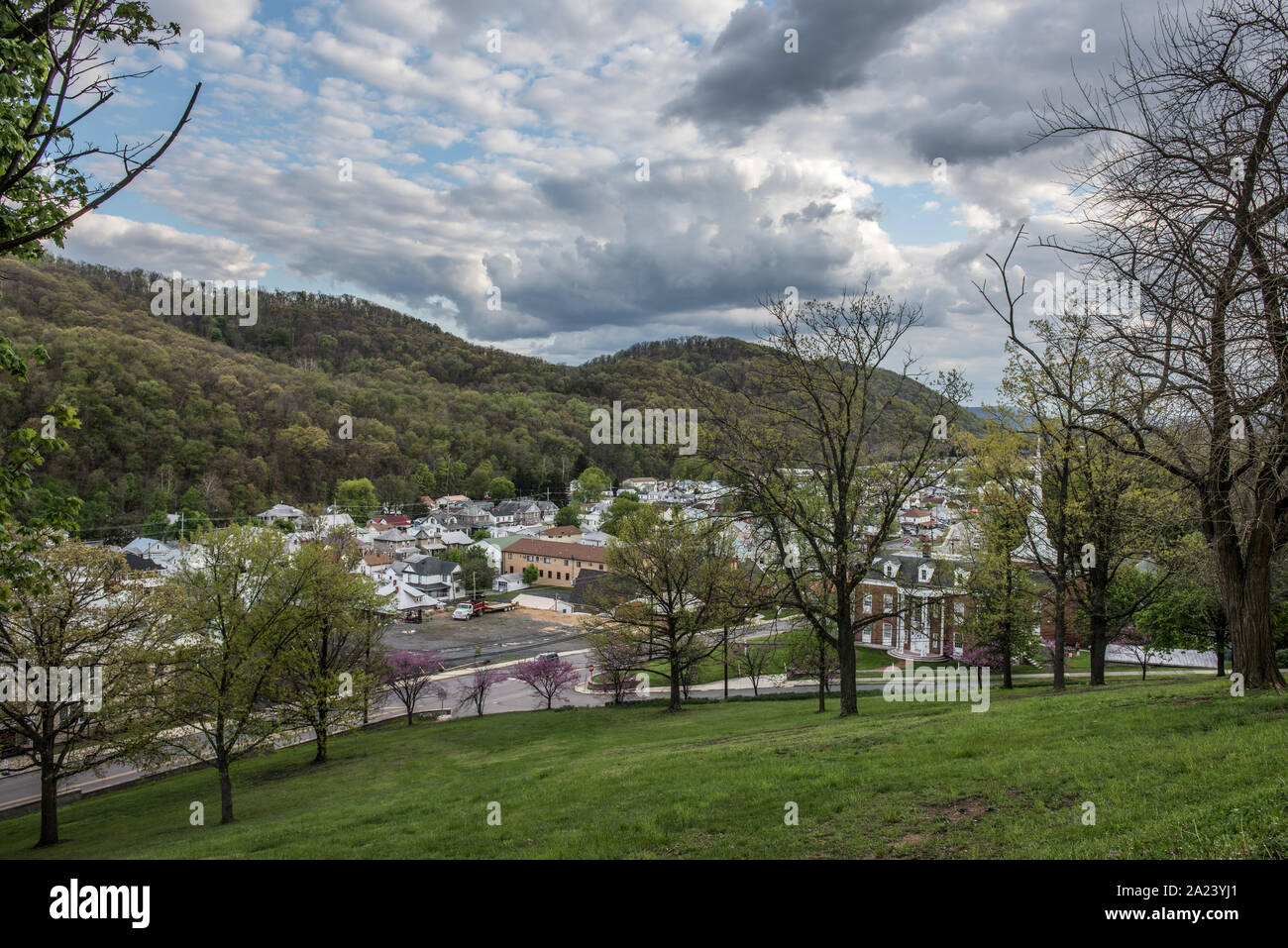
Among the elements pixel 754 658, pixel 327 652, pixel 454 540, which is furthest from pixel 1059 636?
pixel 454 540

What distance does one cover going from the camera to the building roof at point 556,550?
75.6 meters

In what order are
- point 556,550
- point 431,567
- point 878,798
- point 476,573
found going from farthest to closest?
point 556,550
point 431,567
point 476,573
point 878,798

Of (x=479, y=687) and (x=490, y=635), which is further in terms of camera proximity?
(x=490, y=635)

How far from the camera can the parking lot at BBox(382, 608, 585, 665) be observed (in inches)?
1946

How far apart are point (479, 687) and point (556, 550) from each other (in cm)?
4505

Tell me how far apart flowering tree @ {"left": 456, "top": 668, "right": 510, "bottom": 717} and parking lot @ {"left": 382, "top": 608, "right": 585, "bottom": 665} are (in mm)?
6573

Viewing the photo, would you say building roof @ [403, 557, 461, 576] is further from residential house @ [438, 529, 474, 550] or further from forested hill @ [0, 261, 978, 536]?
forested hill @ [0, 261, 978, 536]

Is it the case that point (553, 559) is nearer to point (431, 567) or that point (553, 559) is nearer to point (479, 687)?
point (431, 567)

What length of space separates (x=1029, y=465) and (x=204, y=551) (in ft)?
85.6

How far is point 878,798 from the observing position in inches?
296

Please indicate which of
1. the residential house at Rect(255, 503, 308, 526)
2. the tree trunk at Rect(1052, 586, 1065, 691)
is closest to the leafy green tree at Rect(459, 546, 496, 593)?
the residential house at Rect(255, 503, 308, 526)

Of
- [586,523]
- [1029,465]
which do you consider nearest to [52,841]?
[1029,465]

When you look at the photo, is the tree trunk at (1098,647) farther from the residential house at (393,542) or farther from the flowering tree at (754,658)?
the residential house at (393,542)

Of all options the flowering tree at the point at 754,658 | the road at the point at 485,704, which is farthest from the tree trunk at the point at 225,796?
the flowering tree at the point at 754,658
